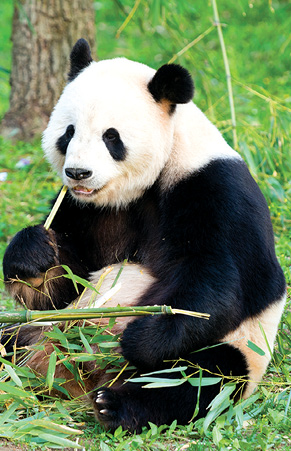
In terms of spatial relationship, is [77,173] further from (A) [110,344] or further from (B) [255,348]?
(B) [255,348]

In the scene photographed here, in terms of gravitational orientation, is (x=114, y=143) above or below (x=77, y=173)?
above

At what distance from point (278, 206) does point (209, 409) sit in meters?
2.71

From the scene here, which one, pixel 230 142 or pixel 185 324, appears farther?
pixel 230 142

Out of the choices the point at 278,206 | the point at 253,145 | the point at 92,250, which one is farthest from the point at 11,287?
the point at 253,145

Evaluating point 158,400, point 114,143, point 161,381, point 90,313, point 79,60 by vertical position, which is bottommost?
point 158,400

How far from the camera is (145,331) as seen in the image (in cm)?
322

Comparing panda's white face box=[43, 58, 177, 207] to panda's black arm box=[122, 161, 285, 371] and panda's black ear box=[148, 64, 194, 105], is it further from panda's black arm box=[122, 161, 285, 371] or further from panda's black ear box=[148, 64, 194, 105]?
panda's black arm box=[122, 161, 285, 371]

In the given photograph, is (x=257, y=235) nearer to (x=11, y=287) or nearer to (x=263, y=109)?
(x=11, y=287)

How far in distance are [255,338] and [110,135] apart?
1.25 m

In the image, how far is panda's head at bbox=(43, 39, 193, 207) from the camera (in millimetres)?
3338

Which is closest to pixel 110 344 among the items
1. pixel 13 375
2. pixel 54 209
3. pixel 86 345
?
pixel 86 345

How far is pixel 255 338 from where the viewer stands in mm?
3504

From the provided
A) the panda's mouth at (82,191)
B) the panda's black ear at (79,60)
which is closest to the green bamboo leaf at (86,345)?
the panda's mouth at (82,191)

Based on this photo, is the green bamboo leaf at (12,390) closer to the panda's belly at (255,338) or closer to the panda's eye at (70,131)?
the panda's belly at (255,338)
